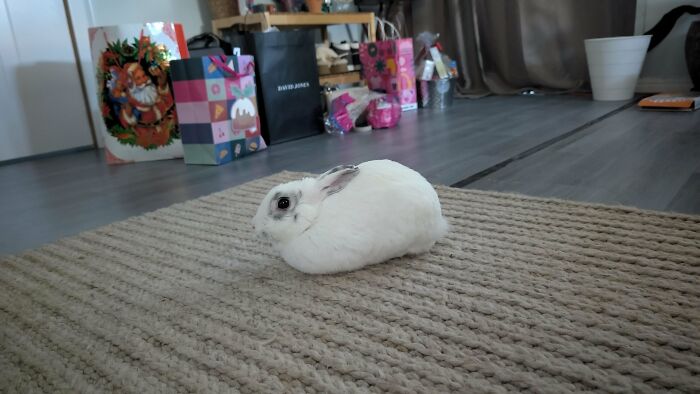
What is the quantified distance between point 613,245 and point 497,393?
401mm

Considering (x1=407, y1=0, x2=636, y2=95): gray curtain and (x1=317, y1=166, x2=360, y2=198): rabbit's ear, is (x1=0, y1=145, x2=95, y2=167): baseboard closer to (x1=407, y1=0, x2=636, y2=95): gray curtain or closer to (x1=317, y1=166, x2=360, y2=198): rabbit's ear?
(x1=317, y1=166, x2=360, y2=198): rabbit's ear

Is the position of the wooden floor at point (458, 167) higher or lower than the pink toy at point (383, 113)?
lower

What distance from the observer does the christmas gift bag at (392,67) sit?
238 centimetres

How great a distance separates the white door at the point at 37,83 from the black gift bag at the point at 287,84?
84 centimetres

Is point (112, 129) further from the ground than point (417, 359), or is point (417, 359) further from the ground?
point (112, 129)

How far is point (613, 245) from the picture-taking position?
769mm

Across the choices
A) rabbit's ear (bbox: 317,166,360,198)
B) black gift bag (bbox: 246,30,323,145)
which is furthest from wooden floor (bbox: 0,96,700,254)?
rabbit's ear (bbox: 317,166,360,198)

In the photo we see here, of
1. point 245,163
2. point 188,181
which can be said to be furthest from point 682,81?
point 188,181

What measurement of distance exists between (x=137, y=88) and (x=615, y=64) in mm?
1923

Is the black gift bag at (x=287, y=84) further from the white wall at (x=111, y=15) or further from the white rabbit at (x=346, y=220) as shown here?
the white rabbit at (x=346, y=220)

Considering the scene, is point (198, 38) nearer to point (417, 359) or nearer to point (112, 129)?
point (112, 129)

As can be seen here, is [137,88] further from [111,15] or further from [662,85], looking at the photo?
[662,85]

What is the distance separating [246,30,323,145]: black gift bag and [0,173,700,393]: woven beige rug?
1083 millimetres

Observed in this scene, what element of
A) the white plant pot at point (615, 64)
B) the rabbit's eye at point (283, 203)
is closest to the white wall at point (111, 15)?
the rabbit's eye at point (283, 203)
